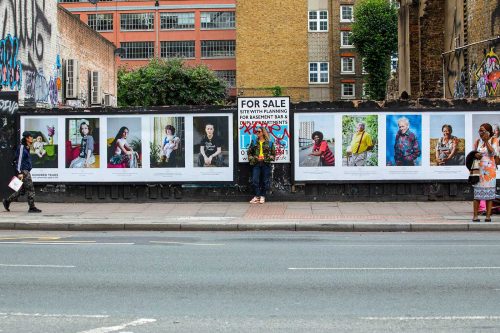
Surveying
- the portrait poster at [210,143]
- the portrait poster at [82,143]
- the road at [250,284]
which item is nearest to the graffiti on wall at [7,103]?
the portrait poster at [82,143]

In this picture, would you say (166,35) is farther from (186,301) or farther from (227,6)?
(186,301)

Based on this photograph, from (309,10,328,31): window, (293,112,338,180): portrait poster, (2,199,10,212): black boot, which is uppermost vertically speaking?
(309,10,328,31): window

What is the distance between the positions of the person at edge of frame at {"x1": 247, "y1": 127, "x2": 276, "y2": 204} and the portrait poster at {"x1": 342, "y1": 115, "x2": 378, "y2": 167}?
6.23ft

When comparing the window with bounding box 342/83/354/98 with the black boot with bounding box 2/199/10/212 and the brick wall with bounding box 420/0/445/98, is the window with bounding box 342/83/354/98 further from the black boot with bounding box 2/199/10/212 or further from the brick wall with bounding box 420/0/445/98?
the black boot with bounding box 2/199/10/212

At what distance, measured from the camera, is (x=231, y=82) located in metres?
80.3

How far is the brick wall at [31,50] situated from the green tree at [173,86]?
33865 millimetres

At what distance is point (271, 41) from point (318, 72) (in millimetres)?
5400

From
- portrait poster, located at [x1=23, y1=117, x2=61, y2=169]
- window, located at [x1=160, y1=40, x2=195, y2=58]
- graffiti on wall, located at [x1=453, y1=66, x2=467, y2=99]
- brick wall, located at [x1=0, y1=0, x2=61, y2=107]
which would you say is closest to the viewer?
portrait poster, located at [x1=23, y1=117, x2=61, y2=169]

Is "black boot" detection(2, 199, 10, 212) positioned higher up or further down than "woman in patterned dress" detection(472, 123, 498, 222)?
further down

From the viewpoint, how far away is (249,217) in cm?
1709

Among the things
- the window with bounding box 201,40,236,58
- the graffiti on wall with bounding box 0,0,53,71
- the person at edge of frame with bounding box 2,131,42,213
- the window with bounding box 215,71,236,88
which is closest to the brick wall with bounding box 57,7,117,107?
the graffiti on wall with bounding box 0,0,53,71

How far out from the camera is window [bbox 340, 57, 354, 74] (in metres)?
75.1

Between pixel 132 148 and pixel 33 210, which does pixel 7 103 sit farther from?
pixel 33 210

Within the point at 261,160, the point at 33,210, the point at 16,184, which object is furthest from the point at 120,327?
the point at 261,160
